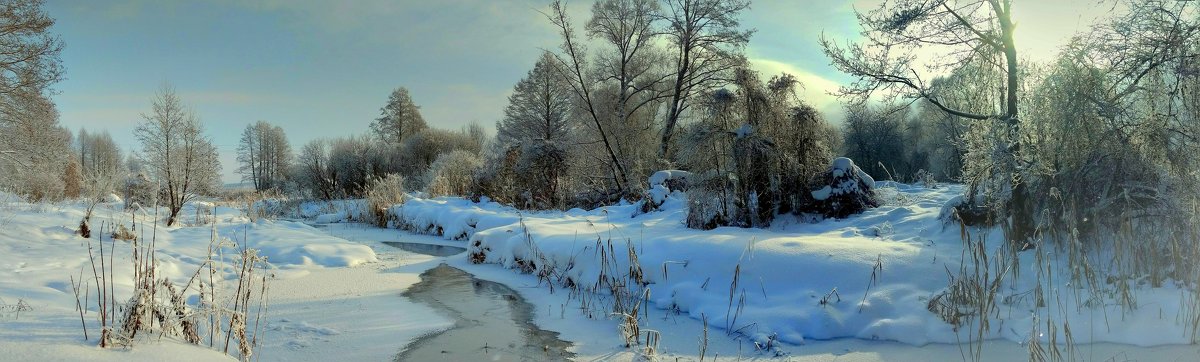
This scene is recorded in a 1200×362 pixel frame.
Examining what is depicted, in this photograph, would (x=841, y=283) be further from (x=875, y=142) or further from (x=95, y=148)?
(x=95, y=148)

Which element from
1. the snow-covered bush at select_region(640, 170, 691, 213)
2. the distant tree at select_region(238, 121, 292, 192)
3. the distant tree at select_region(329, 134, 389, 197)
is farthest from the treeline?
the distant tree at select_region(238, 121, 292, 192)

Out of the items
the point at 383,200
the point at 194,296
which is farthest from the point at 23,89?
the point at 194,296

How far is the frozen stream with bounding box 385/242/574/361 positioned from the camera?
3.60 m

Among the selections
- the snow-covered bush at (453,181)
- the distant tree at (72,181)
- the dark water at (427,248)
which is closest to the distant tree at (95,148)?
the distant tree at (72,181)

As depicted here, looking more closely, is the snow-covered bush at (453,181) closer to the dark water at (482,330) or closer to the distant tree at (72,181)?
the dark water at (482,330)

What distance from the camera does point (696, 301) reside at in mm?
4551

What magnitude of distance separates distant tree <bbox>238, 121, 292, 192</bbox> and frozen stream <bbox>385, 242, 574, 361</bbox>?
4400cm

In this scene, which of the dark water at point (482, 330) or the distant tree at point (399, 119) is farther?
the distant tree at point (399, 119)

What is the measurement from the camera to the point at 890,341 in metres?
3.68

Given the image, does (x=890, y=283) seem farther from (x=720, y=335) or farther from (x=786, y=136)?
(x=786, y=136)

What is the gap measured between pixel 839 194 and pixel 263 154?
4877cm

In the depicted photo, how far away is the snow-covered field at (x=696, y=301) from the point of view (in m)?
3.39

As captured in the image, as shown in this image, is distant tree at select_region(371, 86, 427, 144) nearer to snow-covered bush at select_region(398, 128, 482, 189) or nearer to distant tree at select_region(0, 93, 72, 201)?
snow-covered bush at select_region(398, 128, 482, 189)

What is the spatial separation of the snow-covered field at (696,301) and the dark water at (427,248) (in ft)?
7.23
